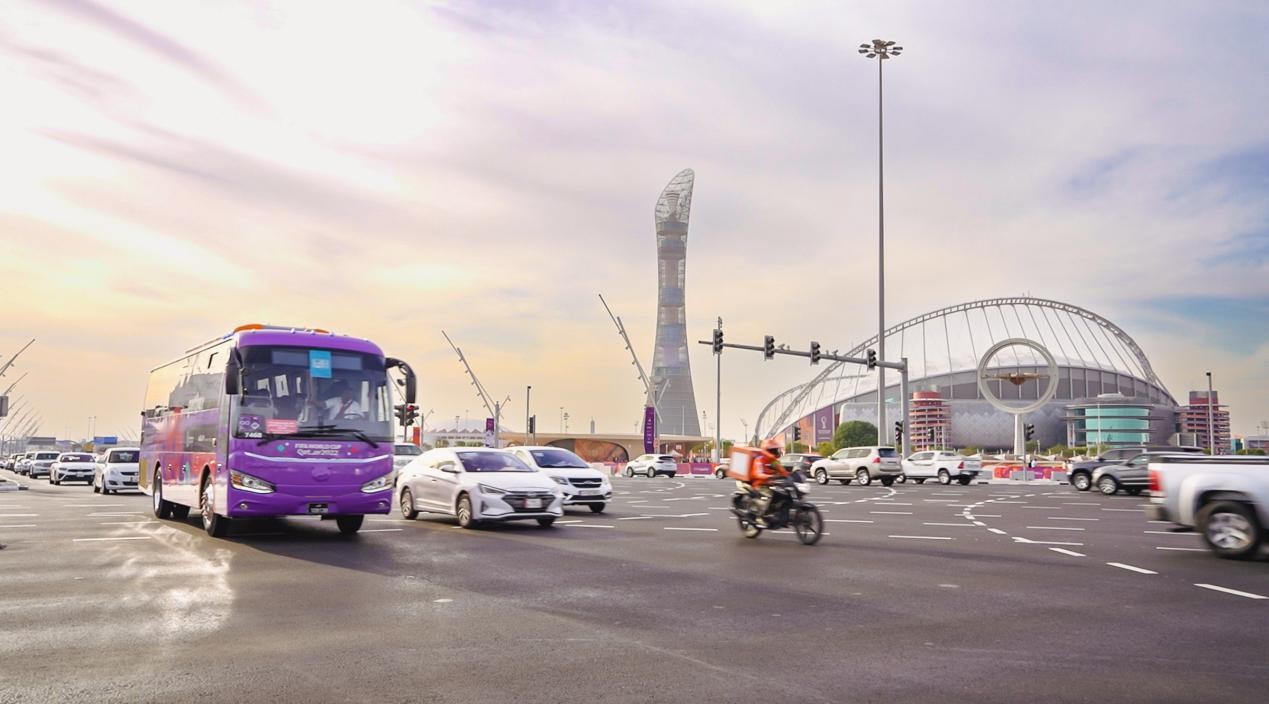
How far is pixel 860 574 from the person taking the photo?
448 inches

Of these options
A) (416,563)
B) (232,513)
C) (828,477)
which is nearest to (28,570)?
(232,513)

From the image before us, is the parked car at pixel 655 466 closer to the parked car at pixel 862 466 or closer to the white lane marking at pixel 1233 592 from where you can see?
the parked car at pixel 862 466

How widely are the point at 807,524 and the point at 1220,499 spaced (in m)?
5.71

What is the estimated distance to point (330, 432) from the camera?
1524cm

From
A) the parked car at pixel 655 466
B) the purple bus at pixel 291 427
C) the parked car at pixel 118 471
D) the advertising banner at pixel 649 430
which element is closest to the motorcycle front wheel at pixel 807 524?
the purple bus at pixel 291 427

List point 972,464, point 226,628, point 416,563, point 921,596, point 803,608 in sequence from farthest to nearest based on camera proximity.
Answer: point 972,464, point 416,563, point 921,596, point 803,608, point 226,628

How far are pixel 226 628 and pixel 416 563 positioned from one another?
4.52 metres

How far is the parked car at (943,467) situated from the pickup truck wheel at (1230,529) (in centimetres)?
3222

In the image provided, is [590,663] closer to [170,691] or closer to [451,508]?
[170,691]

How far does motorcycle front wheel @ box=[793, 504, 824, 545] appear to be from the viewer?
15047 mm

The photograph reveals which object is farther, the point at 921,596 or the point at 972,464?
the point at 972,464

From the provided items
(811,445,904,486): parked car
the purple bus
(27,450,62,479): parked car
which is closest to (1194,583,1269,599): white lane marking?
the purple bus

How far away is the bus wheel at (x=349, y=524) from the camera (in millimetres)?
16328

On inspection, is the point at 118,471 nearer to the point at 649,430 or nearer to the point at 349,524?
the point at 349,524
